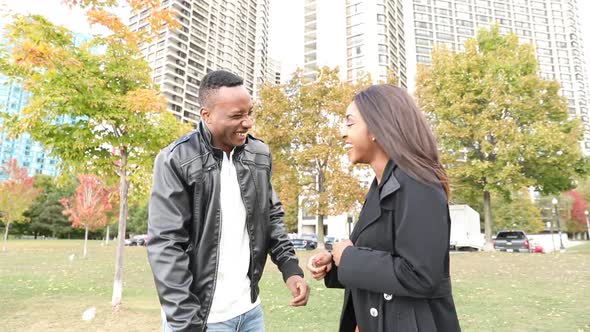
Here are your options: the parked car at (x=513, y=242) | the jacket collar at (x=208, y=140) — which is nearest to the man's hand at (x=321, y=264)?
the jacket collar at (x=208, y=140)

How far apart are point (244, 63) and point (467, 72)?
103150 mm

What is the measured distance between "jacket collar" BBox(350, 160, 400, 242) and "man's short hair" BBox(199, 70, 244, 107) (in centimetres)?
114

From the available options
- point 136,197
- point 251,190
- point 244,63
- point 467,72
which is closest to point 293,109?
point 467,72

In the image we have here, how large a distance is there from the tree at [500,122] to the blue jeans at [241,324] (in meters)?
23.1

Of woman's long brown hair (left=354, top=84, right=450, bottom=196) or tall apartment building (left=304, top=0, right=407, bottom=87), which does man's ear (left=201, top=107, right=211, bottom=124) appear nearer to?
woman's long brown hair (left=354, top=84, right=450, bottom=196)

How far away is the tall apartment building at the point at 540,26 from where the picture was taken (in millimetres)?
96812

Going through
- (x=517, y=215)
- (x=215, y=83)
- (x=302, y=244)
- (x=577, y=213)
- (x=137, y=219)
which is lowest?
(x=302, y=244)

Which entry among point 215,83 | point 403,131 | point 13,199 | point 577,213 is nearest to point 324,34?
point 577,213

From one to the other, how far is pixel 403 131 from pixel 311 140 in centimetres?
2269

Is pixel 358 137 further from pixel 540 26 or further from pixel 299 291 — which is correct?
pixel 540 26

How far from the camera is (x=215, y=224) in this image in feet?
6.89

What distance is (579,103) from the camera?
363ft

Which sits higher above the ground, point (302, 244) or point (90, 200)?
point (90, 200)

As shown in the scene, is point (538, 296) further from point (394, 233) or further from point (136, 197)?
point (136, 197)
